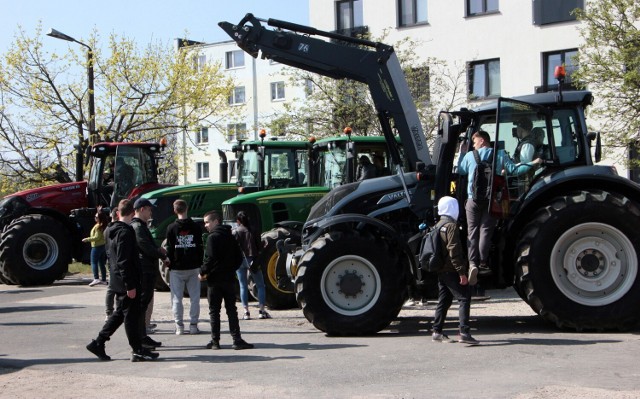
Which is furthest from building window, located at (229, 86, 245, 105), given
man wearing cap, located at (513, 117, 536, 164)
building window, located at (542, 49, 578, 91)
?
man wearing cap, located at (513, 117, 536, 164)

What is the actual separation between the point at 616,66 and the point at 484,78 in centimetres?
1054

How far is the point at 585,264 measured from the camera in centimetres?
1162

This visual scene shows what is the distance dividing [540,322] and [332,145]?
655 centimetres

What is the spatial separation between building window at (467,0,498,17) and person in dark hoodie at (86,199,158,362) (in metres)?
27.8

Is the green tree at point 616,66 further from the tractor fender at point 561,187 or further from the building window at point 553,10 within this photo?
the tractor fender at point 561,187

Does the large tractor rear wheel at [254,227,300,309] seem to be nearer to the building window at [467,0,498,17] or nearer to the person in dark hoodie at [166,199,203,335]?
the person in dark hoodie at [166,199,203,335]

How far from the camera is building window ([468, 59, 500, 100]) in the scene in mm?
35750

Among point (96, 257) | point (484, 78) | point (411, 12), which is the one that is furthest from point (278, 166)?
point (411, 12)

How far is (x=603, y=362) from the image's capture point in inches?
372

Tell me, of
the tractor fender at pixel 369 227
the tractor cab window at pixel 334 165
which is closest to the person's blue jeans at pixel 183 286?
the tractor fender at pixel 369 227

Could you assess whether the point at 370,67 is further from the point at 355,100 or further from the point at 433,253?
the point at 355,100

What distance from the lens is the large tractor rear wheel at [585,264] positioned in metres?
11.5

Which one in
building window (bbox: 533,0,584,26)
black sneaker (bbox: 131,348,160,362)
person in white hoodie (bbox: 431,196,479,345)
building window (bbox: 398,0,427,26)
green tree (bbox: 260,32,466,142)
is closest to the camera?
black sneaker (bbox: 131,348,160,362)

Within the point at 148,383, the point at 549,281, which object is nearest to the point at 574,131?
the point at 549,281
